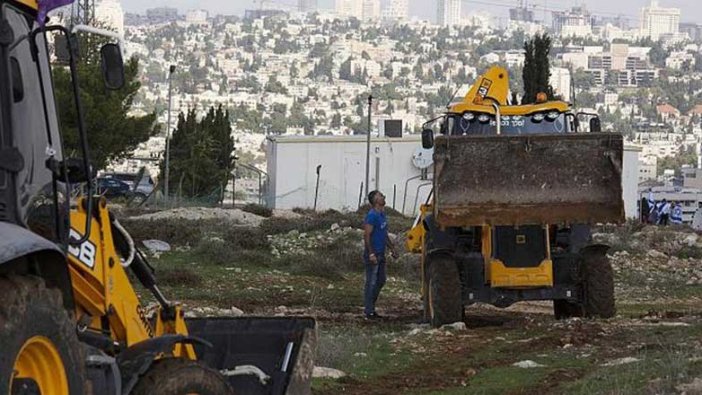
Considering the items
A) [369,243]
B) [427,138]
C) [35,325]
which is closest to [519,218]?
[427,138]

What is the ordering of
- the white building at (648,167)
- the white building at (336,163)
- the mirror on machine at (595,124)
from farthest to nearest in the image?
1. the white building at (648,167)
2. the white building at (336,163)
3. the mirror on machine at (595,124)

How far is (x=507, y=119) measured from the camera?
20.1 m

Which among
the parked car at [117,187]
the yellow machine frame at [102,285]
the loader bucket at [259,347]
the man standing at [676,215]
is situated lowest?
the man standing at [676,215]

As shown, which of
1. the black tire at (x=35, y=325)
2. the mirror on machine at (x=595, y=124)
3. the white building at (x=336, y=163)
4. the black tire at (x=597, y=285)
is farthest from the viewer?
the white building at (x=336, y=163)

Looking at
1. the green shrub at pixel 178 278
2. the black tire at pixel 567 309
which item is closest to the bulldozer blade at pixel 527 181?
the black tire at pixel 567 309

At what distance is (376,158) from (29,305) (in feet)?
229

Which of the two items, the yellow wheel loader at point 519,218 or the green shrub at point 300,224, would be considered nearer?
the yellow wheel loader at point 519,218

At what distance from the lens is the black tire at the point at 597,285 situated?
18.7 meters

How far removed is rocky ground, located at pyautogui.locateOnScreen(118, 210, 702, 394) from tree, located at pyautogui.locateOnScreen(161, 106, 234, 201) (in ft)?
70.6

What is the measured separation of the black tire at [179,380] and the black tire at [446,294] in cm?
982

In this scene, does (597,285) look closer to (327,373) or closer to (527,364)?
(527,364)

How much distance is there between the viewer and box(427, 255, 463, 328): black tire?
1848 cm

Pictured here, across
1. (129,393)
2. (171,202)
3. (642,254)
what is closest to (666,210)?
(171,202)

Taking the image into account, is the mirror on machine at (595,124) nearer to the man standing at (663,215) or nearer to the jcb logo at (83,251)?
the jcb logo at (83,251)
